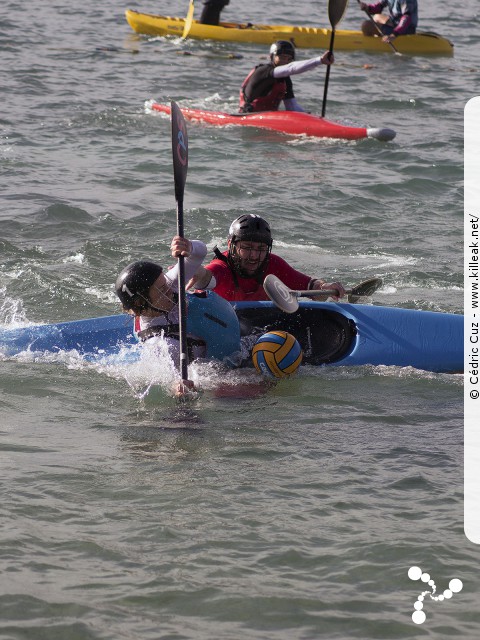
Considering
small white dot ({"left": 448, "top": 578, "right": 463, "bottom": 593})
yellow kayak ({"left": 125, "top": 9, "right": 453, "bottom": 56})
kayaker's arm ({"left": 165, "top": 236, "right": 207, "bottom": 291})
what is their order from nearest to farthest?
small white dot ({"left": 448, "top": 578, "right": 463, "bottom": 593}) → kayaker's arm ({"left": 165, "top": 236, "right": 207, "bottom": 291}) → yellow kayak ({"left": 125, "top": 9, "right": 453, "bottom": 56})

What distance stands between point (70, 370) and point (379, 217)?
16.9 feet

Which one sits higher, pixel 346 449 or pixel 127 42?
pixel 127 42

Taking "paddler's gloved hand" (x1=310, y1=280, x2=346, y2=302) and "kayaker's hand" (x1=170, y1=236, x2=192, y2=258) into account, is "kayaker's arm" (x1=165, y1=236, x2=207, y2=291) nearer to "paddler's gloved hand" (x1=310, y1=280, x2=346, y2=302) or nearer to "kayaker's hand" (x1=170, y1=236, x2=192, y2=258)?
"kayaker's hand" (x1=170, y1=236, x2=192, y2=258)

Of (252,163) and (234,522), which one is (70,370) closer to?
(234,522)

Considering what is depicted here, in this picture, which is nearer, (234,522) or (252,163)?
(234,522)

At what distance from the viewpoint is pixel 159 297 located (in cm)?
670

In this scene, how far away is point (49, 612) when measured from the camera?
14.2ft

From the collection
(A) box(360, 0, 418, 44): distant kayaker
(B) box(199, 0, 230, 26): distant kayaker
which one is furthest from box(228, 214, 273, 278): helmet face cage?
(B) box(199, 0, 230, 26): distant kayaker

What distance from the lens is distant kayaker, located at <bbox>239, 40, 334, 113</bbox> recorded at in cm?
1407

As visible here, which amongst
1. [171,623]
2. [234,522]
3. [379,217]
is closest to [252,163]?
[379,217]

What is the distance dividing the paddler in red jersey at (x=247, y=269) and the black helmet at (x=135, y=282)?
0.64 m

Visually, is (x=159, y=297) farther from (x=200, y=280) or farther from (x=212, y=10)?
(x=212, y=10)

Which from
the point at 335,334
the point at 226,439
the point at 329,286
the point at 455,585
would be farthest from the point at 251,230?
the point at 455,585

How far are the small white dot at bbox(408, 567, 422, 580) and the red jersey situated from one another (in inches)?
128
